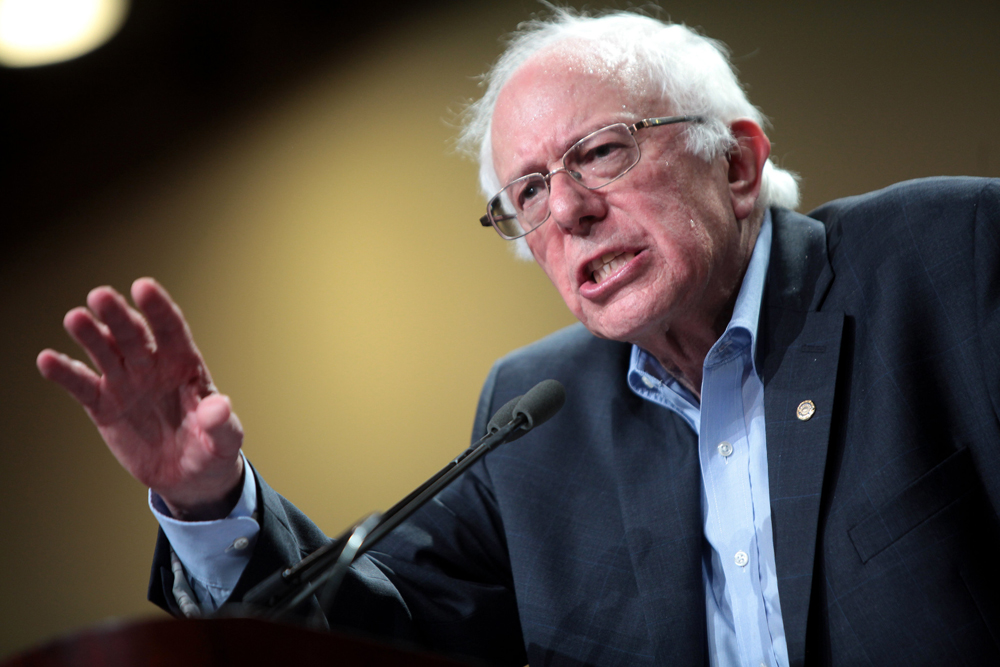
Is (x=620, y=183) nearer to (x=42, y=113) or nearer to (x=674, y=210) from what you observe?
(x=674, y=210)

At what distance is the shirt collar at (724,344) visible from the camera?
141 centimetres

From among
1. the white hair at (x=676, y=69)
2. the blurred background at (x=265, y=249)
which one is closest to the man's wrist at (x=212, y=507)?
the white hair at (x=676, y=69)

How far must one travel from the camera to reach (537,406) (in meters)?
1.15

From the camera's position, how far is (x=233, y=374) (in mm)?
2688

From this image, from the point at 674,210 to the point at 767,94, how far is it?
95cm

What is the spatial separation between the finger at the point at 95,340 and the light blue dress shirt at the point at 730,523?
0.80ft

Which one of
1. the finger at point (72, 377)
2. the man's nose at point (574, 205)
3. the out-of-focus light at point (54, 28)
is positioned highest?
the out-of-focus light at point (54, 28)

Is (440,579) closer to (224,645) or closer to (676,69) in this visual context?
(224,645)

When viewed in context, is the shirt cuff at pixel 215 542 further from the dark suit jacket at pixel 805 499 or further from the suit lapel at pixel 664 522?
the suit lapel at pixel 664 522

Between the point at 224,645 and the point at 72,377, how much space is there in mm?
580

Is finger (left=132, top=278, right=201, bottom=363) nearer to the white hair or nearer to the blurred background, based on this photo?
the white hair

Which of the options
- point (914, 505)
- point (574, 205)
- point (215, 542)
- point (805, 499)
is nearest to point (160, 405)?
point (215, 542)

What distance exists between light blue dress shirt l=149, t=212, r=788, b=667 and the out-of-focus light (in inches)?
90.2

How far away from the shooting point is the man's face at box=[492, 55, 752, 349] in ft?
4.64
